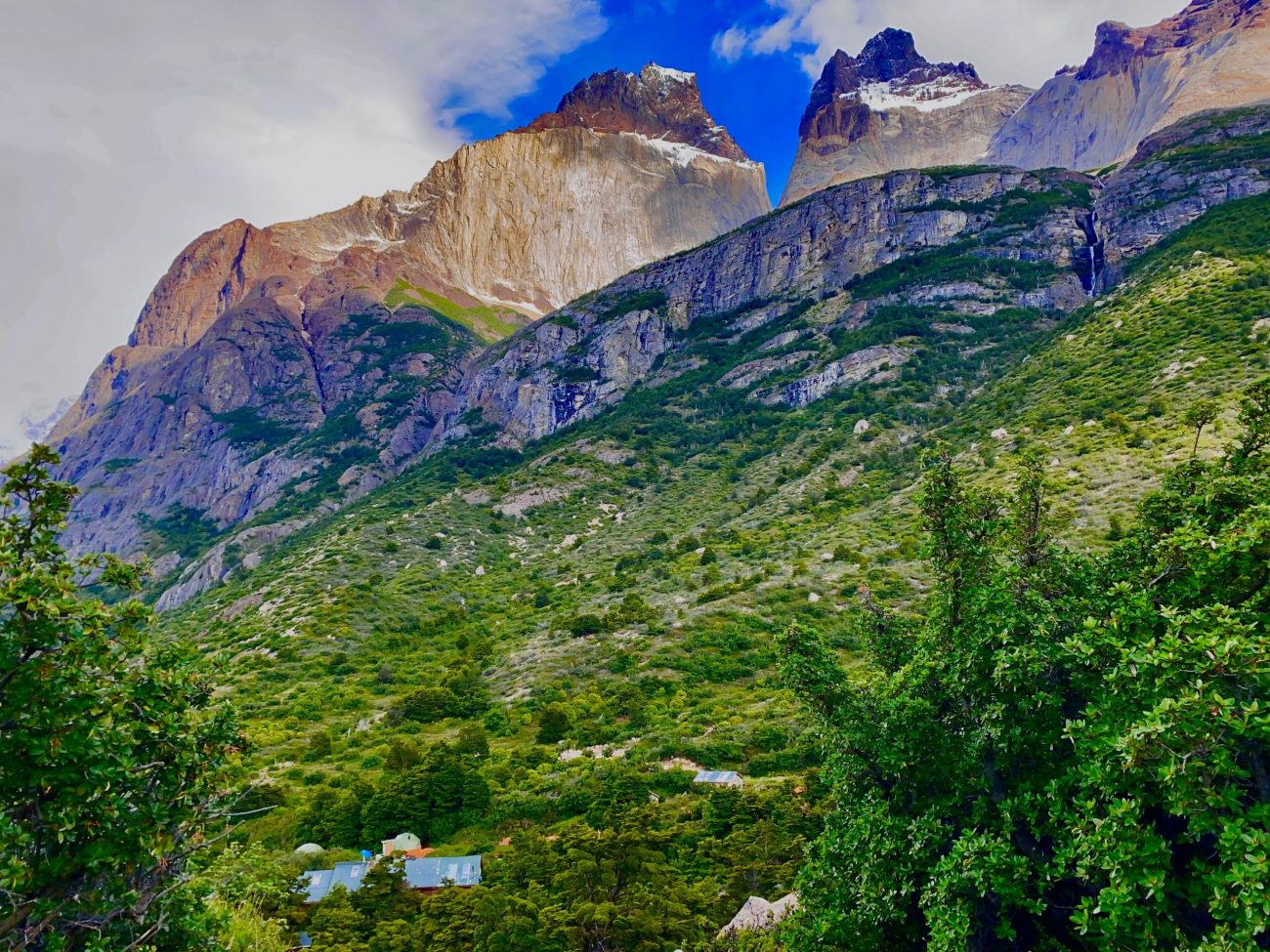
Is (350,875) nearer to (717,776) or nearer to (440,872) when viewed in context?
(440,872)

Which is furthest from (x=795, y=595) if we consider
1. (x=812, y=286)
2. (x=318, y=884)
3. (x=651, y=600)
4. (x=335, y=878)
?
(x=812, y=286)

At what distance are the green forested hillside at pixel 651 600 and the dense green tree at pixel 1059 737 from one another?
163 centimetres

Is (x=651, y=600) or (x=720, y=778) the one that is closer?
(x=720, y=778)

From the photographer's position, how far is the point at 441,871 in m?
27.0

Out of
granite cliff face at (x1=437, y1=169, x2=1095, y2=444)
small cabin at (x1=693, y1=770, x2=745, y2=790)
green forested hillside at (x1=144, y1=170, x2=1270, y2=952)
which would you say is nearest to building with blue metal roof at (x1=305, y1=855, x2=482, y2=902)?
green forested hillside at (x1=144, y1=170, x2=1270, y2=952)

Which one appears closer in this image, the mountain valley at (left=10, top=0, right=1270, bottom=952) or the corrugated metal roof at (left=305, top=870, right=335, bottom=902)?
the mountain valley at (left=10, top=0, right=1270, bottom=952)

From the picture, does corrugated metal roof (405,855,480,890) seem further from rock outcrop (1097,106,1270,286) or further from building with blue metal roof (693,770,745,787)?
rock outcrop (1097,106,1270,286)

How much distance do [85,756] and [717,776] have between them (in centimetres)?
2936

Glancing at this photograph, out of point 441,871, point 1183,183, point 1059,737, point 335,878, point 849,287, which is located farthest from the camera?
point 849,287

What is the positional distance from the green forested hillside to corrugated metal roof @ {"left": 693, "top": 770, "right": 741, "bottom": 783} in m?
0.76

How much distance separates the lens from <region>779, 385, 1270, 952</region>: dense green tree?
7285 millimetres

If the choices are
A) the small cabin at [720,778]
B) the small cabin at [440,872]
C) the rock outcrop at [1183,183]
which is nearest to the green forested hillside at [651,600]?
the small cabin at [720,778]

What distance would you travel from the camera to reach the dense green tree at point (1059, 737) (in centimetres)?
729

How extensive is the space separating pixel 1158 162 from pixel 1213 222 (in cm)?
4032
